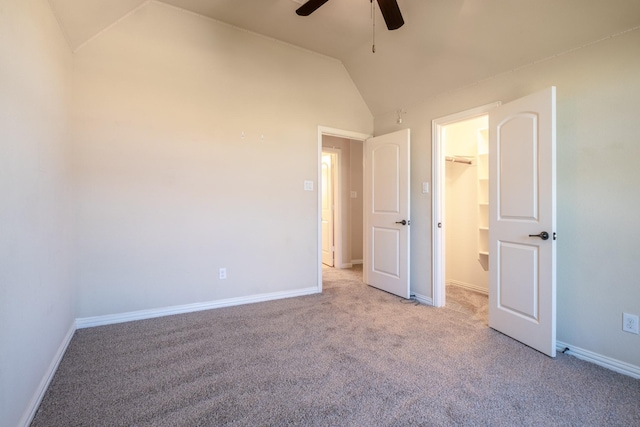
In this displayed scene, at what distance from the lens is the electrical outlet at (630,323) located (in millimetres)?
1969

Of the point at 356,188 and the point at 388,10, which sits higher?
the point at 388,10

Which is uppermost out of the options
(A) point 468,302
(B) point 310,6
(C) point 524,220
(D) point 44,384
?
(B) point 310,6

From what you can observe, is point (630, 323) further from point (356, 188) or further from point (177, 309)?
point (356, 188)

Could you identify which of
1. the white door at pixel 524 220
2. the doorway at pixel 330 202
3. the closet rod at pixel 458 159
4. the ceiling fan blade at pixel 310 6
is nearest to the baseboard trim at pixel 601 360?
the white door at pixel 524 220

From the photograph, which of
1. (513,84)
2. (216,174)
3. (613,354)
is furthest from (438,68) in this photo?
(613,354)

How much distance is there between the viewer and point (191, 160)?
300cm

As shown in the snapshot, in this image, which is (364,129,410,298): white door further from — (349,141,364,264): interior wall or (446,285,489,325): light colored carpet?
(349,141,364,264): interior wall

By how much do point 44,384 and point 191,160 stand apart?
79.6 inches

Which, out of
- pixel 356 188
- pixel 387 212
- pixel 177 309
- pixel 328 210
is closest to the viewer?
pixel 177 309

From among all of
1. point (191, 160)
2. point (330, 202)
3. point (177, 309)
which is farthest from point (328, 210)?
point (177, 309)

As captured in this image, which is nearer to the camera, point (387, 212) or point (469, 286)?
point (387, 212)

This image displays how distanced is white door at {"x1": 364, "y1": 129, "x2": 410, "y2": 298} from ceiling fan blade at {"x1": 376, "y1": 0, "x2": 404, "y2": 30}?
1.46 meters

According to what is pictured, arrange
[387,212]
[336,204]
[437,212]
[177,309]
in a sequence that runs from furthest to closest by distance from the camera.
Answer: [336,204] < [387,212] < [437,212] < [177,309]

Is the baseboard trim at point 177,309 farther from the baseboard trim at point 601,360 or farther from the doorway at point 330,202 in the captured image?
the baseboard trim at point 601,360
